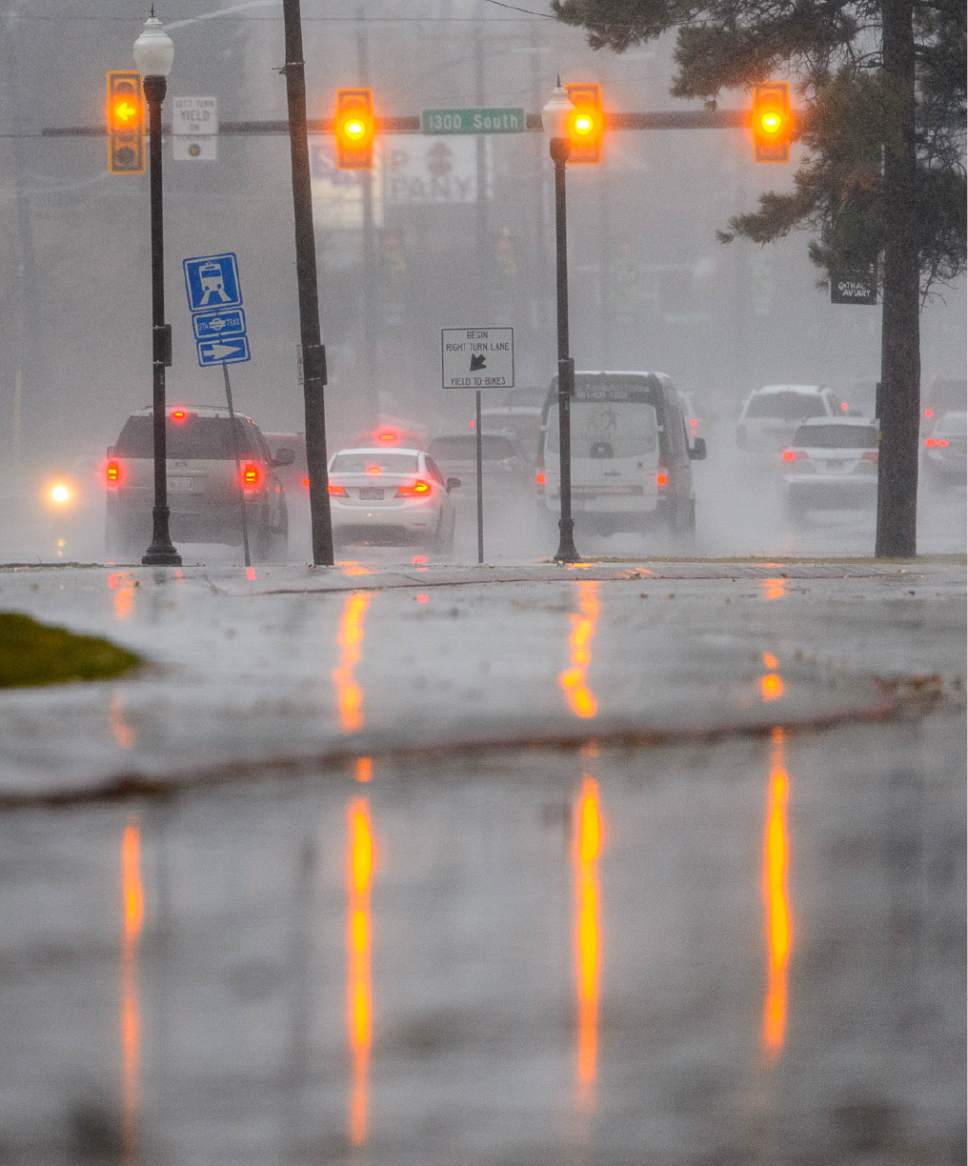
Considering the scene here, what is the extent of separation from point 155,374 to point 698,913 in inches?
799

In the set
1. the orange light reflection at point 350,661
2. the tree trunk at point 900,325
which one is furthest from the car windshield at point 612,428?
the orange light reflection at point 350,661

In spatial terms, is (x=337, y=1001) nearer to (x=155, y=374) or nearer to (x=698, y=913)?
(x=698, y=913)

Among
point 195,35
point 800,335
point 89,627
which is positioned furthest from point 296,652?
point 800,335

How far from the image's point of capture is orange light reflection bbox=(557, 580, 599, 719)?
1205 cm

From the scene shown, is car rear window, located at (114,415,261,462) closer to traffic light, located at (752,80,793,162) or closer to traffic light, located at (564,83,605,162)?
traffic light, located at (564,83,605,162)

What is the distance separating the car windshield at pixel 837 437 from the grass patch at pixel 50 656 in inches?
1107

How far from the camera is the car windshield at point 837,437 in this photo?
4197 cm

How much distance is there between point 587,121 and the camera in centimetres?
3159

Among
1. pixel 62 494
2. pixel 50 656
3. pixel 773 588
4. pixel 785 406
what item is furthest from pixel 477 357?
pixel 785 406

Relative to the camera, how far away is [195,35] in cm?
7112

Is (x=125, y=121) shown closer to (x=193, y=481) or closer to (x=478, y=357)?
(x=193, y=481)

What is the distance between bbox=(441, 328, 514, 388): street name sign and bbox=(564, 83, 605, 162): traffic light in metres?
3.01

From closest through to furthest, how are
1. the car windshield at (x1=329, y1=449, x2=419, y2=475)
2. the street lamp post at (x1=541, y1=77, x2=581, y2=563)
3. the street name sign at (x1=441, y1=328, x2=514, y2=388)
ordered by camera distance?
the street lamp post at (x1=541, y1=77, x2=581, y2=563) → the street name sign at (x1=441, y1=328, x2=514, y2=388) → the car windshield at (x1=329, y1=449, x2=419, y2=475)

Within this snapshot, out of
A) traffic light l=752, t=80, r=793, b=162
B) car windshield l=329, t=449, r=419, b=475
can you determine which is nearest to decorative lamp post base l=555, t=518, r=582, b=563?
car windshield l=329, t=449, r=419, b=475
